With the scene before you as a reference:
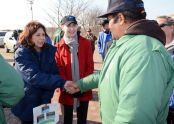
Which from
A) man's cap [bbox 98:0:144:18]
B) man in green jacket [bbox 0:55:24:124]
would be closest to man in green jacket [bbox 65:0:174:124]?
man's cap [bbox 98:0:144:18]

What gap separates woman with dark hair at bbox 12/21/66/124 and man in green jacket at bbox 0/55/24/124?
2.28ft

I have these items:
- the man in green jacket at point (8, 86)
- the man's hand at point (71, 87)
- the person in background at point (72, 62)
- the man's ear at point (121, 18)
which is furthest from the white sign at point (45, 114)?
the man's ear at point (121, 18)

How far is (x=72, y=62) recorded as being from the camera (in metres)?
2.89

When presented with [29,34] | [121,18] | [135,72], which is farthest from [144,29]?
[29,34]

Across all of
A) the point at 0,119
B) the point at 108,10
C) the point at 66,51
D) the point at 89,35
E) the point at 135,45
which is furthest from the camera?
the point at 89,35

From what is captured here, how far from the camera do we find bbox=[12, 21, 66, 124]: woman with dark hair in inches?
90.4

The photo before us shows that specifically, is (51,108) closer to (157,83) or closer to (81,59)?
(81,59)

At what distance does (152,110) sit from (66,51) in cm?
208

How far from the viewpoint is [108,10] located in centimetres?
137

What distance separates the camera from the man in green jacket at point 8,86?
1.43m

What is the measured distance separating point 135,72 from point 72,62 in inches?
75.8

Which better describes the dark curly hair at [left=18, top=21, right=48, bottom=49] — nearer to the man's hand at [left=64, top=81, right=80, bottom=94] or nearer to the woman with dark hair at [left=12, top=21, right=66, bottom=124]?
the woman with dark hair at [left=12, top=21, right=66, bottom=124]

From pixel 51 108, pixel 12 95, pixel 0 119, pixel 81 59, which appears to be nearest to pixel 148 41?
pixel 12 95

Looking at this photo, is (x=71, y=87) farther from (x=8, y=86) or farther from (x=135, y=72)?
(x=135, y=72)
